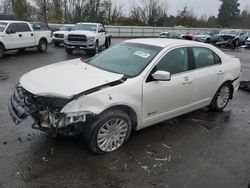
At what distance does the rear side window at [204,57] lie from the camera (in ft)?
18.4

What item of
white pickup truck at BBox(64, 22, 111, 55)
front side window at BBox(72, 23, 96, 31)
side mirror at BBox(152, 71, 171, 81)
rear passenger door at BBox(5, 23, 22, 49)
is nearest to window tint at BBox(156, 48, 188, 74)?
side mirror at BBox(152, 71, 171, 81)

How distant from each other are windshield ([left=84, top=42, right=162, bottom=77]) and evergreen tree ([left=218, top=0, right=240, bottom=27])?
63136mm

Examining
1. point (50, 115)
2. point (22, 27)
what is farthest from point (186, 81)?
point (22, 27)

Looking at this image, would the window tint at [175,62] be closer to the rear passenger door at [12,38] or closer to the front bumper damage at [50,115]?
the front bumper damage at [50,115]

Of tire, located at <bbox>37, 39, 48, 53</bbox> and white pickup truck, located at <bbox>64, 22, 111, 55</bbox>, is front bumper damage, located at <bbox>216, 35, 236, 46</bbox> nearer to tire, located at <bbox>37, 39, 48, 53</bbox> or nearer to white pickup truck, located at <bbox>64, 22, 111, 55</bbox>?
white pickup truck, located at <bbox>64, 22, 111, 55</bbox>

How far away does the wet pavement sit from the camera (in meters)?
3.76

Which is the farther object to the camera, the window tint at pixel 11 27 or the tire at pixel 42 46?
the tire at pixel 42 46

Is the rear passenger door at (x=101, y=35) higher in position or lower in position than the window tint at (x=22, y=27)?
lower

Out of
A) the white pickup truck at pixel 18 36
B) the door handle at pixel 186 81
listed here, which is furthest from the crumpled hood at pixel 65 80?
the white pickup truck at pixel 18 36

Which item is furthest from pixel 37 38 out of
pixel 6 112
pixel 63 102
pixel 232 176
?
pixel 232 176

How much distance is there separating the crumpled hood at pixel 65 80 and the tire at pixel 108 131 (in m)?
0.50

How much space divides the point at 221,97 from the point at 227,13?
6419cm

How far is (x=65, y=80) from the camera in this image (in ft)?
14.1

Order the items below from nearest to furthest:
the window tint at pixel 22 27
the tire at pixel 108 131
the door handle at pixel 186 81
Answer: the tire at pixel 108 131, the door handle at pixel 186 81, the window tint at pixel 22 27
